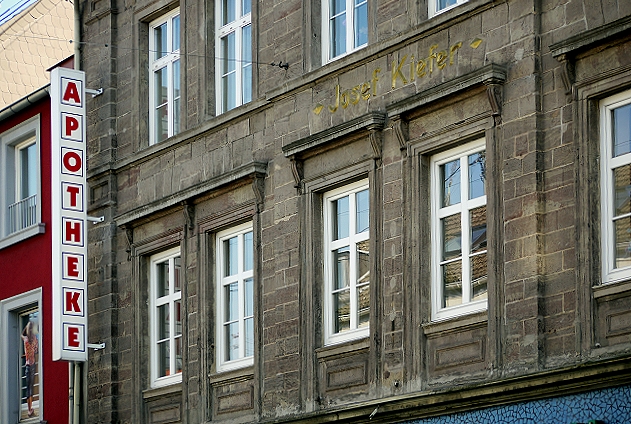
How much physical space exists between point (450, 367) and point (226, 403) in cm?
506

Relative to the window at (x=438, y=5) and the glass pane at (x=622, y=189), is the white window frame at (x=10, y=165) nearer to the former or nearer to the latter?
the window at (x=438, y=5)

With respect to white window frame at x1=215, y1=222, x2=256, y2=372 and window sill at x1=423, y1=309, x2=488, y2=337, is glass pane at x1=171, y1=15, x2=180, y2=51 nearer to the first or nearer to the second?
white window frame at x1=215, y1=222, x2=256, y2=372

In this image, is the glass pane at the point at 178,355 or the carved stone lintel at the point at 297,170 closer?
the carved stone lintel at the point at 297,170

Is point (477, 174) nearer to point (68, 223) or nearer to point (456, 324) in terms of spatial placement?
point (456, 324)

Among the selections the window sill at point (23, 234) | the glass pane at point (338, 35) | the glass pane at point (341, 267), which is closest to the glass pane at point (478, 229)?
the glass pane at point (341, 267)

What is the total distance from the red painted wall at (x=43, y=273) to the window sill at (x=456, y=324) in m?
9.20

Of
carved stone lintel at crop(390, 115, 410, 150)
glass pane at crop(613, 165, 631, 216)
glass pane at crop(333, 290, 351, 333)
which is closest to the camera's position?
glass pane at crop(613, 165, 631, 216)

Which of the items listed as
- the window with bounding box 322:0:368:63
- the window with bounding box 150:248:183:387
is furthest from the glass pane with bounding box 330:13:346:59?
the window with bounding box 150:248:183:387

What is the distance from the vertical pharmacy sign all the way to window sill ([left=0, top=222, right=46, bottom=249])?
249cm

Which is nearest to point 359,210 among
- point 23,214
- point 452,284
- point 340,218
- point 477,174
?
point 340,218

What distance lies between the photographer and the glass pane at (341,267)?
71.5 feet

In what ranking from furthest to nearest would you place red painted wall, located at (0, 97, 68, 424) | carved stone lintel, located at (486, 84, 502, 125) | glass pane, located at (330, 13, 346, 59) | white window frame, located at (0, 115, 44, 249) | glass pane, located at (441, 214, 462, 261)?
white window frame, located at (0, 115, 44, 249) → red painted wall, located at (0, 97, 68, 424) → glass pane, located at (330, 13, 346, 59) → glass pane, located at (441, 214, 462, 261) → carved stone lintel, located at (486, 84, 502, 125)

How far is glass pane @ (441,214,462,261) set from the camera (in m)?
19.9

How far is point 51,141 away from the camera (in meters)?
27.0
